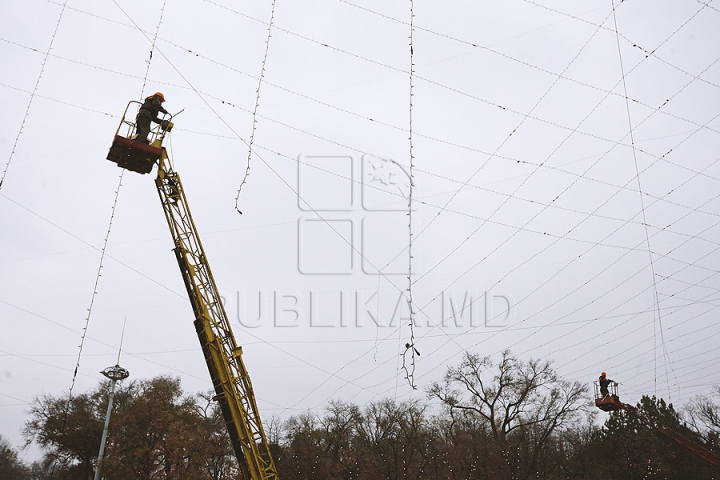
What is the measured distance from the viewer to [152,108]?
42.0ft

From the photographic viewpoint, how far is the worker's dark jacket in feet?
41.5

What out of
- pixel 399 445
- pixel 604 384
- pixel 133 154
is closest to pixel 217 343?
pixel 133 154

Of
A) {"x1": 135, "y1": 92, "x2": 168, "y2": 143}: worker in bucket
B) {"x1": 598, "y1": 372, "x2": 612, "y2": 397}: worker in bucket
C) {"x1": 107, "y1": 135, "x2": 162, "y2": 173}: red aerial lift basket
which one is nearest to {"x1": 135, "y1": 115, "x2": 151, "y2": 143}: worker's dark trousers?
{"x1": 135, "y1": 92, "x2": 168, "y2": 143}: worker in bucket

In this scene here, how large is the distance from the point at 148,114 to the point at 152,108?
0.23 meters

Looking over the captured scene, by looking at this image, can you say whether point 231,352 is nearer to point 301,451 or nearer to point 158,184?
point 158,184

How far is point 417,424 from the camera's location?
4534 centimetres

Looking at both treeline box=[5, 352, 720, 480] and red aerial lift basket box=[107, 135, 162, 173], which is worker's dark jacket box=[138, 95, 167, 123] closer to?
red aerial lift basket box=[107, 135, 162, 173]

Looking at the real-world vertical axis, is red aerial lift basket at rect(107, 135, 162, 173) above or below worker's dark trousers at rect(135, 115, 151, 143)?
below

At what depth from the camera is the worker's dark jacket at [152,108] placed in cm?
1264

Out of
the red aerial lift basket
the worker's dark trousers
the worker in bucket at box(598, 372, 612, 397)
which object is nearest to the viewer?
the red aerial lift basket

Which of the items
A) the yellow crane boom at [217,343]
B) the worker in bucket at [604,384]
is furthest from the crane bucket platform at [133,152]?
the worker in bucket at [604,384]

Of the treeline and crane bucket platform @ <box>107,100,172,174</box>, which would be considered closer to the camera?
crane bucket platform @ <box>107,100,172,174</box>

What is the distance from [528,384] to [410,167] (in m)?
36.7

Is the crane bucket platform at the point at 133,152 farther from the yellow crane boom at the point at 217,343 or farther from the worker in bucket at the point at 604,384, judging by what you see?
the worker in bucket at the point at 604,384
